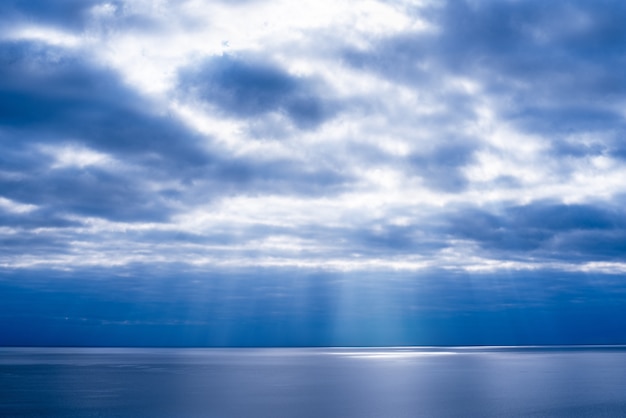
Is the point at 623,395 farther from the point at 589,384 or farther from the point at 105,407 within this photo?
the point at 105,407

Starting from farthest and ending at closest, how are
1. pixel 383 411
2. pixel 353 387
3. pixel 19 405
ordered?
pixel 353 387 → pixel 19 405 → pixel 383 411

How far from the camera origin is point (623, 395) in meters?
51.9

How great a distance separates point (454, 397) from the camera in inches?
1996

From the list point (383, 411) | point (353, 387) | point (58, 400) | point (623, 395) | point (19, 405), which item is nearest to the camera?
point (383, 411)

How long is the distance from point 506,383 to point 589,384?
788cm

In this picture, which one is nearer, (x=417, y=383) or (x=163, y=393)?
(x=163, y=393)

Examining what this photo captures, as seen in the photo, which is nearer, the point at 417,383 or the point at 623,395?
the point at 623,395

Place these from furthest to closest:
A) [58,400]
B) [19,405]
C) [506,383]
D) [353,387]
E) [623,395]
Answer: [506,383] < [353,387] < [623,395] < [58,400] < [19,405]

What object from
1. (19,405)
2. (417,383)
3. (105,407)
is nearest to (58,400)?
(19,405)

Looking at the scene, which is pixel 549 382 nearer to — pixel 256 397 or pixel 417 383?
pixel 417 383

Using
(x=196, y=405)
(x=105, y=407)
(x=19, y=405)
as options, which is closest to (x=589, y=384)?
(x=196, y=405)

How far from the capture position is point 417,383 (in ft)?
222

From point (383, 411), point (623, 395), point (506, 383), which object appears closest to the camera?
point (383, 411)

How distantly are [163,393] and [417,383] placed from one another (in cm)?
2700
